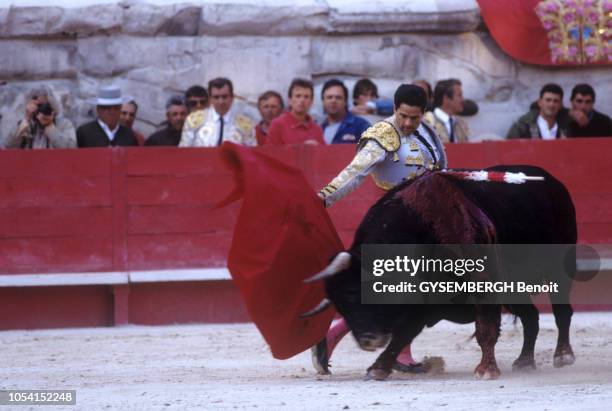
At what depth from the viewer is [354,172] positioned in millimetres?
5215

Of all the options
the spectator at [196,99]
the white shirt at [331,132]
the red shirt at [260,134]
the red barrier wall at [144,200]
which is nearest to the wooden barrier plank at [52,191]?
the red barrier wall at [144,200]

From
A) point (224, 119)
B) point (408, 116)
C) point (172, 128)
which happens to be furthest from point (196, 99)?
point (408, 116)

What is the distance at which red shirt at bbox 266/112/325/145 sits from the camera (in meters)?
7.69

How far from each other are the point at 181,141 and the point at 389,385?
3.35 m

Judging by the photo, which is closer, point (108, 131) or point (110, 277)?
point (110, 277)

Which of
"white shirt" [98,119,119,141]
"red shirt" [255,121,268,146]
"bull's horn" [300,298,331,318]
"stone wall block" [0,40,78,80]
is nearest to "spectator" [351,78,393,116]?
"red shirt" [255,121,268,146]

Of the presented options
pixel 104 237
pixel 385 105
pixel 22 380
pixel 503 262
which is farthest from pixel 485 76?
pixel 22 380

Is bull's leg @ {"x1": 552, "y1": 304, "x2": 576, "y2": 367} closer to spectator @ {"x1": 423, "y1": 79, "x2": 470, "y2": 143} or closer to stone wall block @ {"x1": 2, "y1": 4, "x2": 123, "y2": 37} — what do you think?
spectator @ {"x1": 423, "y1": 79, "x2": 470, "y2": 143}

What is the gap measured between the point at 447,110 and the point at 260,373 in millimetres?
2996

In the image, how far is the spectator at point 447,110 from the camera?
803cm

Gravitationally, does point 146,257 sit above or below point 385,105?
below

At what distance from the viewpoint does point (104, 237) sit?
25.2ft

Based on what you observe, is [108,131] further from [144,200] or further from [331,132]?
[331,132]

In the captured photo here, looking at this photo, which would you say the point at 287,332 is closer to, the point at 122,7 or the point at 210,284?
the point at 210,284
